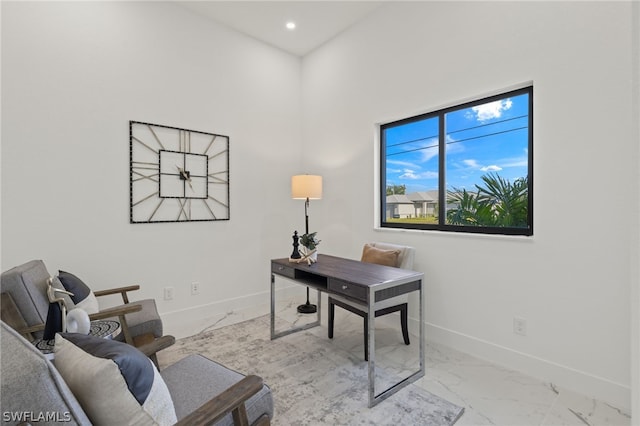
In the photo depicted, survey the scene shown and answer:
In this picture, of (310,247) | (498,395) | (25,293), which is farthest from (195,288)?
(498,395)

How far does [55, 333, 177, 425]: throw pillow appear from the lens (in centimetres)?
91

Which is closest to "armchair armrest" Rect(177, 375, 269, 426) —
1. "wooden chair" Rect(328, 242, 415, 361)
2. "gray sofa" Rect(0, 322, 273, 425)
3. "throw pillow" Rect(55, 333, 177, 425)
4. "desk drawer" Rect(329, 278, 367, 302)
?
"gray sofa" Rect(0, 322, 273, 425)

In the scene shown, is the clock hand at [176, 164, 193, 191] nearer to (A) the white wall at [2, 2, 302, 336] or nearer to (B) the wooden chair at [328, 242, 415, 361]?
(A) the white wall at [2, 2, 302, 336]

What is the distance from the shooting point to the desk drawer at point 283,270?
258 cm

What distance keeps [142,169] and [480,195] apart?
3.12 metres

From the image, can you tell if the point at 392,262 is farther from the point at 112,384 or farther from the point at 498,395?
the point at 112,384

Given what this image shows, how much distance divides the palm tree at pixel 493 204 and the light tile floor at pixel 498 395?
110 centimetres

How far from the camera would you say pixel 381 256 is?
2.85 meters

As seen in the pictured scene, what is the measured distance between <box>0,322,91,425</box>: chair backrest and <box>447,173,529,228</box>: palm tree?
8.96ft

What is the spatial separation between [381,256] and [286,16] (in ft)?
9.06

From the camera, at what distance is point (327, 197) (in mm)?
3883

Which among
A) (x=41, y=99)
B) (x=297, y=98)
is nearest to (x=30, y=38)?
(x=41, y=99)

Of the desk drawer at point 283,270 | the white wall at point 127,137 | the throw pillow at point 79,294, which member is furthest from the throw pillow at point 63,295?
the desk drawer at point 283,270

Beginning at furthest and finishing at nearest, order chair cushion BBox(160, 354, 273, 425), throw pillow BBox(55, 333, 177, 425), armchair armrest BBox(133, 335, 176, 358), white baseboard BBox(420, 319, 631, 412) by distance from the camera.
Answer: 1. white baseboard BBox(420, 319, 631, 412)
2. armchair armrest BBox(133, 335, 176, 358)
3. chair cushion BBox(160, 354, 273, 425)
4. throw pillow BBox(55, 333, 177, 425)
